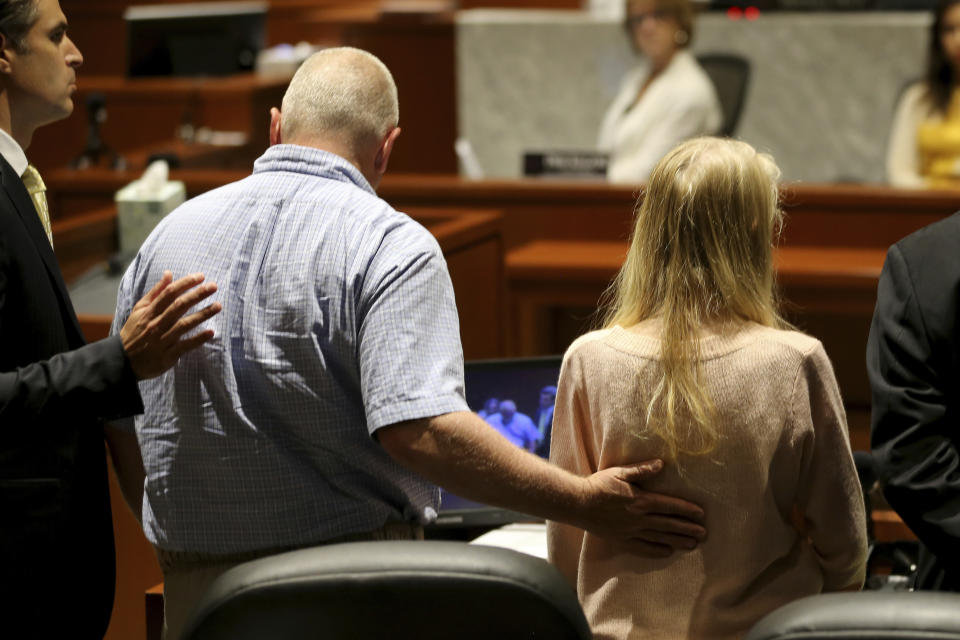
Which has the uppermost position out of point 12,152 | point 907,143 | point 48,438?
point 12,152

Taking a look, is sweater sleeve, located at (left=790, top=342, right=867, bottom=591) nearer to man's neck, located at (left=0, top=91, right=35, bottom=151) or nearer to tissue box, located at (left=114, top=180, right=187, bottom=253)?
man's neck, located at (left=0, top=91, right=35, bottom=151)

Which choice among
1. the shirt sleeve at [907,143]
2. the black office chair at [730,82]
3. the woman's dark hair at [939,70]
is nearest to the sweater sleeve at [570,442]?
the woman's dark hair at [939,70]

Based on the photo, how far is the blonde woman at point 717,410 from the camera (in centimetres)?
166

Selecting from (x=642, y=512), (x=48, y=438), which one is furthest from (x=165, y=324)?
(x=642, y=512)

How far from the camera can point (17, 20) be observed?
6.24 feet

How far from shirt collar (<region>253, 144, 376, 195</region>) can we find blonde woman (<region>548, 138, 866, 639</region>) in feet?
1.32

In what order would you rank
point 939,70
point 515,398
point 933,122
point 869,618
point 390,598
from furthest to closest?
point 933,122 < point 939,70 < point 515,398 < point 390,598 < point 869,618

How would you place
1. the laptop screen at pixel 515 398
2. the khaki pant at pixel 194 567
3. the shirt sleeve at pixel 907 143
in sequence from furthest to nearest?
the shirt sleeve at pixel 907 143, the laptop screen at pixel 515 398, the khaki pant at pixel 194 567

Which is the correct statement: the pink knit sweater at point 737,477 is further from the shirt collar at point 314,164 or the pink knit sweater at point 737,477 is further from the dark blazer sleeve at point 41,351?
the dark blazer sleeve at point 41,351

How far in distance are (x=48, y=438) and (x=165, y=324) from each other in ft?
0.96

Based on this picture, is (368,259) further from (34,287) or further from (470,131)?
(470,131)

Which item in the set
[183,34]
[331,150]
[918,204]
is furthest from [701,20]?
[331,150]

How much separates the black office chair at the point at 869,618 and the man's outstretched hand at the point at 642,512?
1.51ft

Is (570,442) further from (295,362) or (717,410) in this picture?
(295,362)
